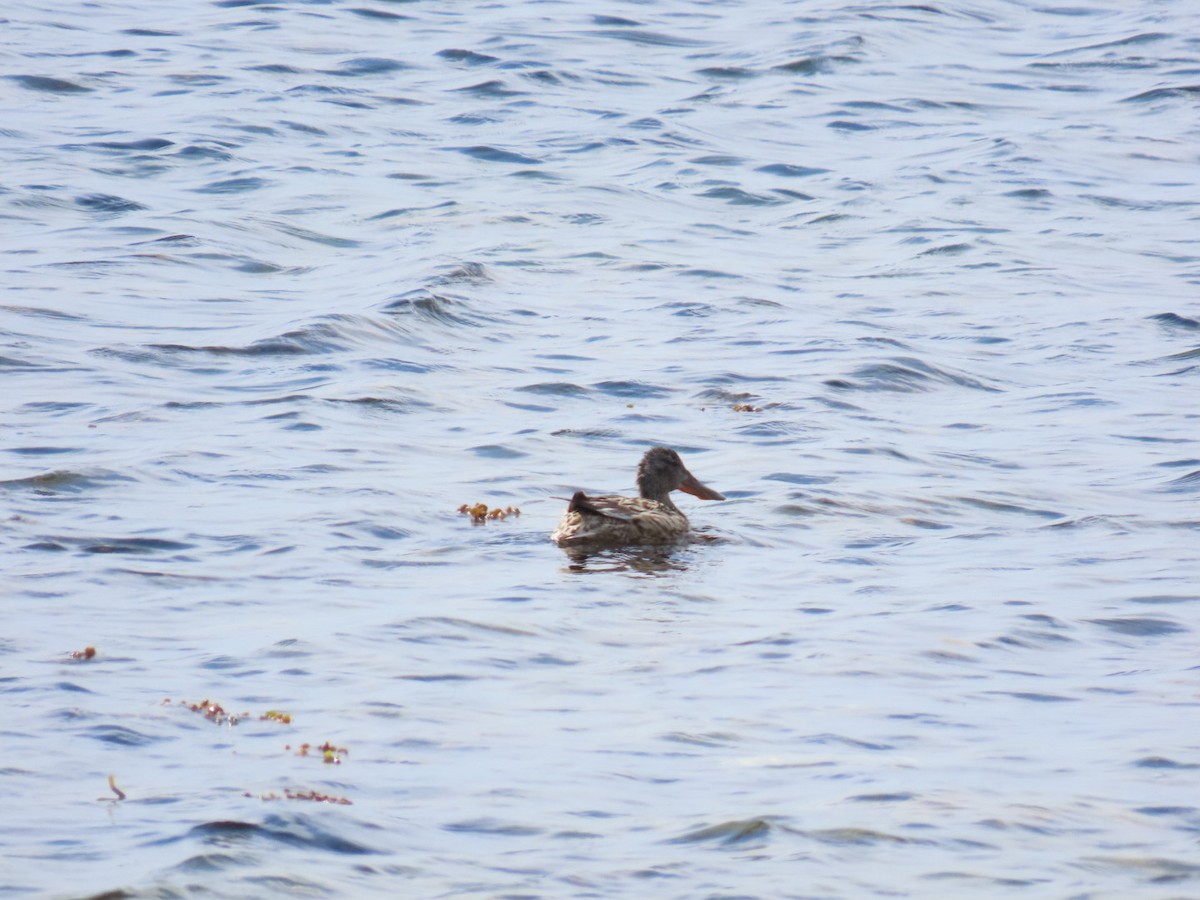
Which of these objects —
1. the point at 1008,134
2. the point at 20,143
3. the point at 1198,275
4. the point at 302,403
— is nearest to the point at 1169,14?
the point at 1008,134

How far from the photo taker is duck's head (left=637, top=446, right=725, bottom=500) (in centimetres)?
1195

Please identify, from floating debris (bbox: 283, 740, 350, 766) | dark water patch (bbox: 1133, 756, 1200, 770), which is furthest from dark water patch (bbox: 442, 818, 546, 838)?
dark water patch (bbox: 1133, 756, 1200, 770)

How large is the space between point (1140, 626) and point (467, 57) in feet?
68.6

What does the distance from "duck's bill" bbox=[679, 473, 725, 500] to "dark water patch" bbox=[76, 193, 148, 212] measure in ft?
33.2

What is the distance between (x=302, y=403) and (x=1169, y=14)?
2357 cm

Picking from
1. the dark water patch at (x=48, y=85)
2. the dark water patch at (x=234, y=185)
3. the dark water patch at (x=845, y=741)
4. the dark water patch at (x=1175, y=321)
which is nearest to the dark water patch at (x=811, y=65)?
the dark water patch at (x=234, y=185)

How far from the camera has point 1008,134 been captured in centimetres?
2564

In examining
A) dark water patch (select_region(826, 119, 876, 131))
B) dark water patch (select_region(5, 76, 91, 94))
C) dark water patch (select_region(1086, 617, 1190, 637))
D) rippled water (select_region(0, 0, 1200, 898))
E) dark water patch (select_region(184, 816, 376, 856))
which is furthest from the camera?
dark water patch (select_region(826, 119, 876, 131))

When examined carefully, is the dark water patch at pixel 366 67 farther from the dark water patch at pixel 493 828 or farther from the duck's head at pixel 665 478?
the dark water patch at pixel 493 828

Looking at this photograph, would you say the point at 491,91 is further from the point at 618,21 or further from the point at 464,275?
the point at 464,275

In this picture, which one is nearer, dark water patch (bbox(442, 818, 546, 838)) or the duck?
dark water patch (bbox(442, 818, 546, 838))

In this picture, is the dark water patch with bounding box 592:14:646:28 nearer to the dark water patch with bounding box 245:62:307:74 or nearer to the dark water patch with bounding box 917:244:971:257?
the dark water patch with bounding box 245:62:307:74

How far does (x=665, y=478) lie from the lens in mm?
11984

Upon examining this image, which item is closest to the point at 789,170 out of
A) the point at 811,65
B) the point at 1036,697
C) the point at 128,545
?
the point at 811,65
